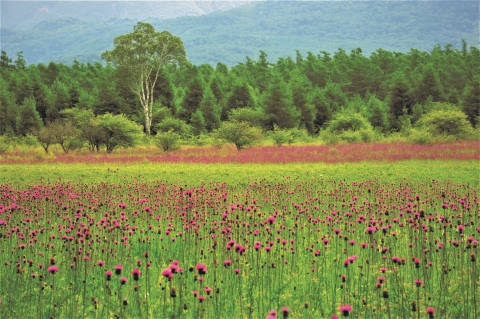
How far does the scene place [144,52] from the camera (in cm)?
4738

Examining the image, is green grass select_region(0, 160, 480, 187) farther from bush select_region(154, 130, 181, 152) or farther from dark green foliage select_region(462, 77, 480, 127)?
dark green foliage select_region(462, 77, 480, 127)

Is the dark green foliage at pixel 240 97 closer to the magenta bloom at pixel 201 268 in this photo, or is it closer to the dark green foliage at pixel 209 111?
the dark green foliage at pixel 209 111

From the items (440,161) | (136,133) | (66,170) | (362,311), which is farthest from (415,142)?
(362,311)

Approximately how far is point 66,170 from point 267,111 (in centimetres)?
2892

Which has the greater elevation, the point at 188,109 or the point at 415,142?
the point at 188,109

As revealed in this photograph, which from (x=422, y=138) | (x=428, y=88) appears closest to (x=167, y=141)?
(x=422, y=138)

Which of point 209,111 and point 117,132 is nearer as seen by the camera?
point 117,132

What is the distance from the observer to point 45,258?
23.8ft

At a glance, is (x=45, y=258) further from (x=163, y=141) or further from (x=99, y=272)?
(x=163, y=141)

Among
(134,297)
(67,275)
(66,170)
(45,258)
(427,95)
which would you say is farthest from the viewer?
(427,95)

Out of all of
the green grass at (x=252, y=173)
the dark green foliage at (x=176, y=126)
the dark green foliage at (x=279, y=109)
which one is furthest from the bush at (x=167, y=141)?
the dark green foliage at (x=279, y=109)

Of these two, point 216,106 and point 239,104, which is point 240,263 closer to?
point 216,106

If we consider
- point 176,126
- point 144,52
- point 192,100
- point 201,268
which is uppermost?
point 144,52

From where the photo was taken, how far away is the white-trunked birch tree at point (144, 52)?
46500 mm
